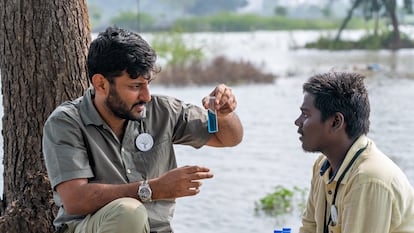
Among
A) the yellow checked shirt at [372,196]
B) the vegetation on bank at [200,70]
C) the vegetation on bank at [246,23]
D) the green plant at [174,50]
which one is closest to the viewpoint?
the yellow checked shirt at [372,196]

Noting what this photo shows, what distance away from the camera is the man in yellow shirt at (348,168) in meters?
3.01

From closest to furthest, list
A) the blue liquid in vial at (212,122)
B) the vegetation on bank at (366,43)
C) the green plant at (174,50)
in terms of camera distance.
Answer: the blue liquid in vial at (212,122), the green plant at (174,50), the vegetation on bank at (366,43)

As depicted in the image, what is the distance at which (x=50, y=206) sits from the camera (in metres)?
4.12

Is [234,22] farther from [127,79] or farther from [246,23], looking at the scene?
[127,79]

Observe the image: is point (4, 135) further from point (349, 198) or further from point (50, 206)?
point (349, 198)

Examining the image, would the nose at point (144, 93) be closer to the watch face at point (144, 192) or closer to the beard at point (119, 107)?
the beard at point (119, 107)

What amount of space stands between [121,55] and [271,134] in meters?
8.78

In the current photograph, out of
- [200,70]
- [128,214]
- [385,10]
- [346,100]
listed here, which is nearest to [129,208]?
[128,214]

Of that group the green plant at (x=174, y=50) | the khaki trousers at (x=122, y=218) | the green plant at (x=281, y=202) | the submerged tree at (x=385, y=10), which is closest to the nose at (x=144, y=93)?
the khaki trousers at (x=122, y=218)

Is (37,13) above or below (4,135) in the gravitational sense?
above

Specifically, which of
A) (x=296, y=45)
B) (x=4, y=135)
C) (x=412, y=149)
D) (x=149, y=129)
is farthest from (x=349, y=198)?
(x=296, y=45)

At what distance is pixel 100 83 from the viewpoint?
11.2ft

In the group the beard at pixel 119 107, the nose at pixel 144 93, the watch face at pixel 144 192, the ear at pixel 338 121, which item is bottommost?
the watch face at pixel 144 192

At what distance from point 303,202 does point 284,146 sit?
349 centimetres
